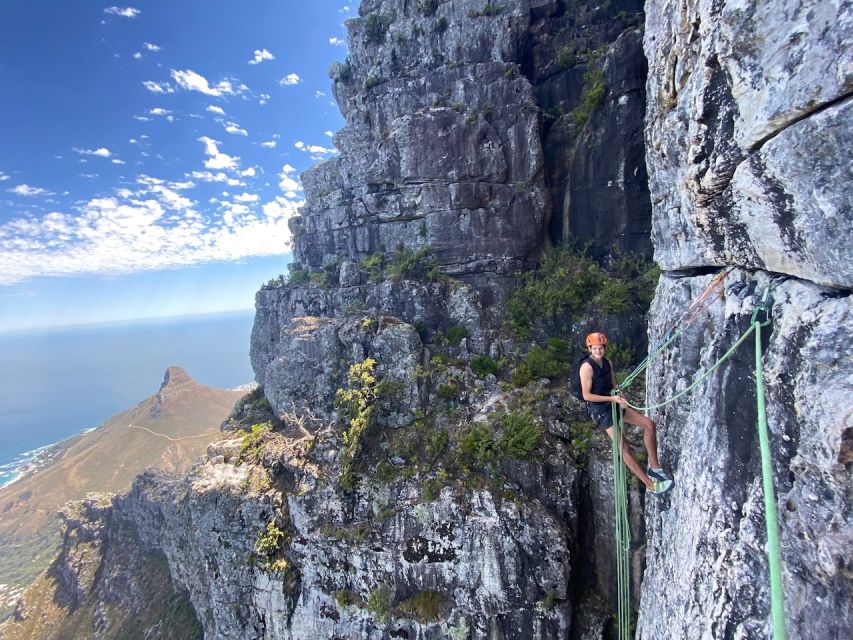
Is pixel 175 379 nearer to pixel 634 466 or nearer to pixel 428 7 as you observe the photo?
pixel 428 7

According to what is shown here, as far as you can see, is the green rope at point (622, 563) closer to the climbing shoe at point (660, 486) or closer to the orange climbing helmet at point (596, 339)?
the climbing shoe at point (660, 486)

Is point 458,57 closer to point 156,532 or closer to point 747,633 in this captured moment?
point 747,633

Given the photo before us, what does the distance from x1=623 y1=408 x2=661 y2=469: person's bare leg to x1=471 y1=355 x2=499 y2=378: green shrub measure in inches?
272

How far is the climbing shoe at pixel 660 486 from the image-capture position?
6957mm

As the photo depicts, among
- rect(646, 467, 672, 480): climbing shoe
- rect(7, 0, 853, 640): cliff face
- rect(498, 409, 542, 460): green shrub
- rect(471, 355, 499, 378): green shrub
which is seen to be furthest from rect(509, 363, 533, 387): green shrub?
rect(646, 467, 672, 480): climbing shoe

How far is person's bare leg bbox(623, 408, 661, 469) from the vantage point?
7.15 metres

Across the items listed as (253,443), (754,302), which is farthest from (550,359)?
(253,443)

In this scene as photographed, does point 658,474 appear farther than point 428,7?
No

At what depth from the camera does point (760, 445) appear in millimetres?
4172

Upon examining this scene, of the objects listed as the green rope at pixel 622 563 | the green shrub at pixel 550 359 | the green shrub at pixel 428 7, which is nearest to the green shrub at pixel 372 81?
the green shrub at pixel 428 7

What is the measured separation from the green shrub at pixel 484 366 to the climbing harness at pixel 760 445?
19.0ft

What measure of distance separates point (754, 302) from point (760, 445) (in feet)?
6.76

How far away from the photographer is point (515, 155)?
1617cm

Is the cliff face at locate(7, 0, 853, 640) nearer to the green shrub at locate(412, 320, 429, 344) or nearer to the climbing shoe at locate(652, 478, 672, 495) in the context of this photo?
the green shrub at locate(412, 320, 429, 344)
